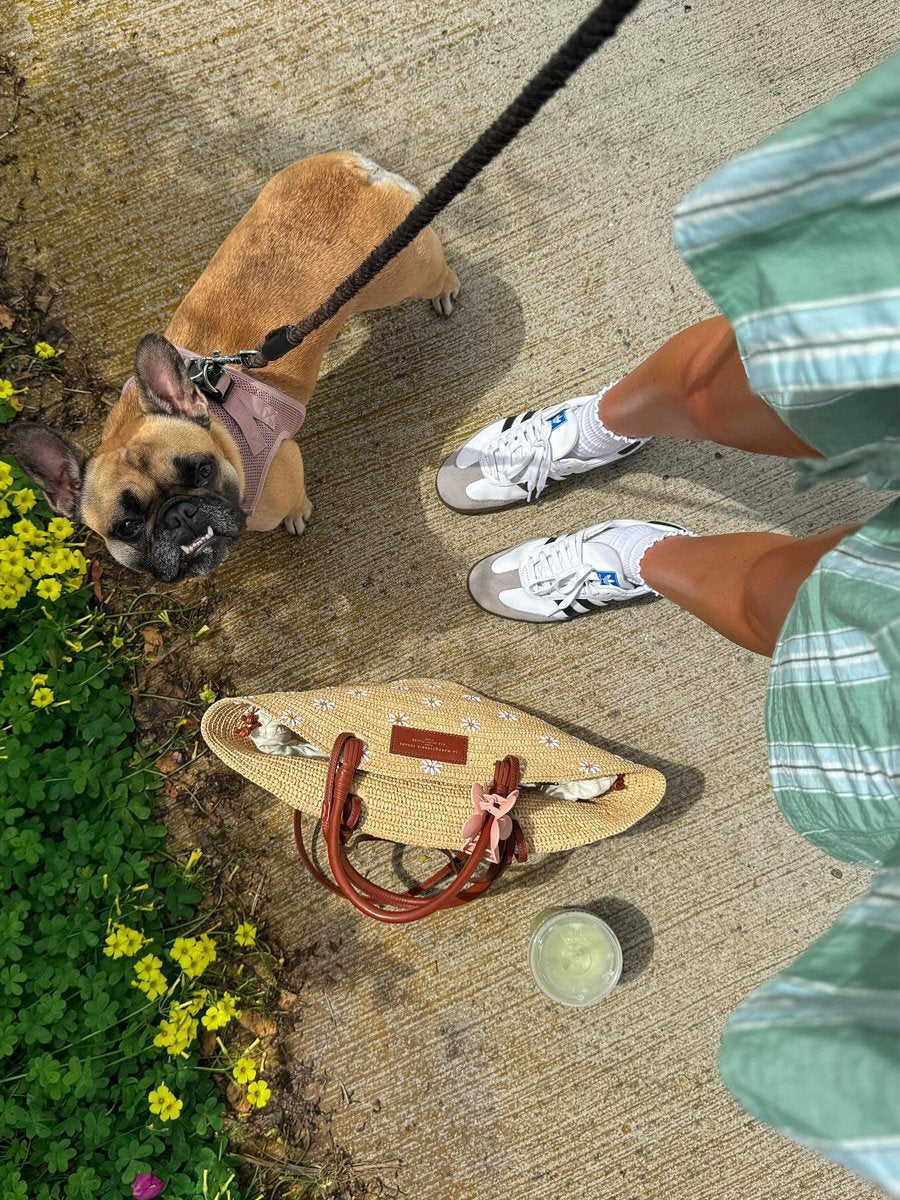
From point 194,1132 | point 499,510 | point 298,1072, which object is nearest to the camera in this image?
point 194,1132

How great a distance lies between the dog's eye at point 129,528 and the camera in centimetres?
216

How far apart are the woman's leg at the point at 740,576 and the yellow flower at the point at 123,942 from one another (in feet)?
6.22

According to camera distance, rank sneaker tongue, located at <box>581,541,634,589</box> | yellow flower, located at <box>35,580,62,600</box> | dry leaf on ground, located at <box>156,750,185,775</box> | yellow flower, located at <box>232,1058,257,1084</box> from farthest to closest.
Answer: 1. dry leaf on ground, located at <box>156,750,185,775</box>
2. sneaker tongue, located at <box>581,541,634,589</box>
3. yellow flower, located at <box>35,580,62,600</box>
4. yellow flower, located at <box>232,1058,257,1084</box>

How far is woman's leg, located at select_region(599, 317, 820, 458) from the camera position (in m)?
1.71

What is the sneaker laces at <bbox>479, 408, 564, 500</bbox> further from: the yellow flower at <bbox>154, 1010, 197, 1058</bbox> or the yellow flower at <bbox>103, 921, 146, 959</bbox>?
the yellow flower at <bbox>154, 1010, 197, 1058</bbox>

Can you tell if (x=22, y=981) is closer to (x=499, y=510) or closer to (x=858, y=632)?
(x=499, y=510)

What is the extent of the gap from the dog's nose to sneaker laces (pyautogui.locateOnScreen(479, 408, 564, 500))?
104 centimetres

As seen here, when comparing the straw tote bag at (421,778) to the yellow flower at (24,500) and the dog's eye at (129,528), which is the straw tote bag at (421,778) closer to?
the dog's eye at (129,528)

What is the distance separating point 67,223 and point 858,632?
302cm

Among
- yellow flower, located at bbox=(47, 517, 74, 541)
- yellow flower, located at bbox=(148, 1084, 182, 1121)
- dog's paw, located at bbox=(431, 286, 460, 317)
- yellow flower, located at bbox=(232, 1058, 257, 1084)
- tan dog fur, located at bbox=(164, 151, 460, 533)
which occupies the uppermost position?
tan dog fur, located at bbox=(164, 151, 460, 533)

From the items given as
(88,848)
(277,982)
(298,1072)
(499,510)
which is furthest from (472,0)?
(298,1072)

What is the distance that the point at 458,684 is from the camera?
2.65m

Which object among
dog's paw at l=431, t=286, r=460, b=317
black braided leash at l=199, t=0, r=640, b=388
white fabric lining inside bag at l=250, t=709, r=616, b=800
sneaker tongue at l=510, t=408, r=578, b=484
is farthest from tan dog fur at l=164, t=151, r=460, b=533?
white fabric lining inside bag at l=250, t=709, r=616, b=800

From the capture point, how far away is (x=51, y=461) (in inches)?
81.6
